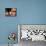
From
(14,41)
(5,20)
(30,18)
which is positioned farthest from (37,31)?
(5,20)

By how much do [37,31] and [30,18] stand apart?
1.51 ft

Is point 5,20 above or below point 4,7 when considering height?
below

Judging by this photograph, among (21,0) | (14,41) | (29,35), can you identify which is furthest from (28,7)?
(14,41)

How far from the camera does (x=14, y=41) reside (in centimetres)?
378

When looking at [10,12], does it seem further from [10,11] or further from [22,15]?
[22,15]

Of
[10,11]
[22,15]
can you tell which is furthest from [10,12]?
[22,15]

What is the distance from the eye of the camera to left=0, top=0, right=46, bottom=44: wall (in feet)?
12.7

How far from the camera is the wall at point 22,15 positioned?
387cm

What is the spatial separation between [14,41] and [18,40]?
0.41 ft

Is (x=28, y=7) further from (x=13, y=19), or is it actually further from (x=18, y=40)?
(x=18, y=40)

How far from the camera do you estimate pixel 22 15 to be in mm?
3893

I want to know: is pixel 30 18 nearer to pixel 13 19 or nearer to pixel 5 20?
pixel 13 19

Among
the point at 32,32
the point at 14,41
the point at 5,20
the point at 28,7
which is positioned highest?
the point at 28,7

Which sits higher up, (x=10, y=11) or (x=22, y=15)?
(x=10, y=11)
